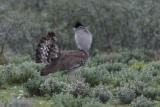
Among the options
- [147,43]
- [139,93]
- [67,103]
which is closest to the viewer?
Answer: [67,103]

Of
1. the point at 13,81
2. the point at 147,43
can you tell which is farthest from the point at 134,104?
the point at 147,43

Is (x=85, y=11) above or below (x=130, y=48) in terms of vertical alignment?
above

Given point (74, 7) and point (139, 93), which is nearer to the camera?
point (139, 93)

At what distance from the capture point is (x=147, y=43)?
63.7ft

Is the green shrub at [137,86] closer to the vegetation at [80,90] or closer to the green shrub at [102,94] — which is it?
the vegetation at [80,90]

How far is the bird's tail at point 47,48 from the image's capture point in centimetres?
1027

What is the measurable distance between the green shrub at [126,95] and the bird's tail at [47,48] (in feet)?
7.87

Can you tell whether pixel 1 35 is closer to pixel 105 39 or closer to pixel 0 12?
pixel 0 12

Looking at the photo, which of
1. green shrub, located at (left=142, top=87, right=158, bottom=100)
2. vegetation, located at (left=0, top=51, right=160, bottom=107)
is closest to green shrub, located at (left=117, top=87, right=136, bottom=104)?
vegetation, located at (left=0, top=51, right=160, bottom=107)

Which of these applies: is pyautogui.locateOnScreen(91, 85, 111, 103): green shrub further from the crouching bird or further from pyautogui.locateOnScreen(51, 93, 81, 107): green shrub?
the crouching bird

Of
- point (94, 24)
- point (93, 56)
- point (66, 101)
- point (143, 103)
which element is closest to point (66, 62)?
point (66, 101)

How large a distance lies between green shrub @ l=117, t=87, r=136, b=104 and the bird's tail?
240cm

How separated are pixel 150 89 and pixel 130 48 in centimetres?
1167

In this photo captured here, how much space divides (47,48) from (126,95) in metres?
2.72
